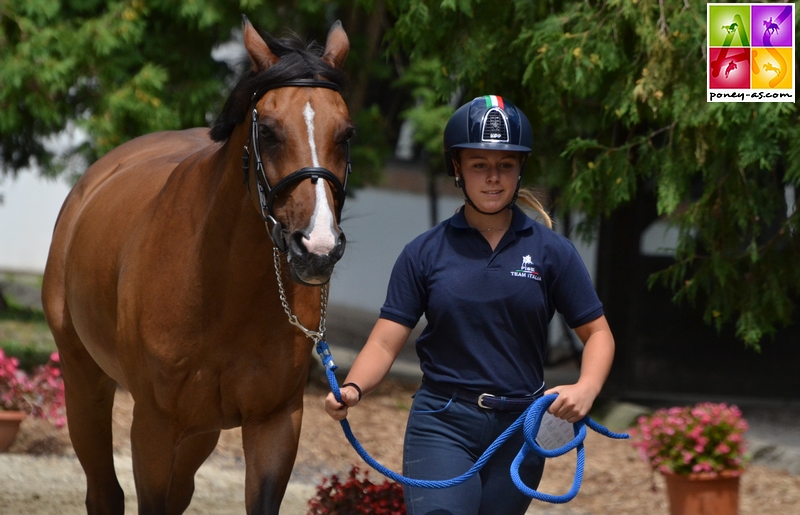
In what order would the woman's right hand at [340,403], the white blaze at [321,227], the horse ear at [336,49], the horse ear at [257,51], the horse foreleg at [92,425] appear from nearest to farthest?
the white blaze at [321,227], the woman's right hand at [340,403], the horse ear at [257,51], the horse ear at [336,49], the horse foreleg at [92,425]

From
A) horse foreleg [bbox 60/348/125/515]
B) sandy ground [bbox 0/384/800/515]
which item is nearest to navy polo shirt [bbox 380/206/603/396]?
horse foreleg [bbox 60/348/125/515]

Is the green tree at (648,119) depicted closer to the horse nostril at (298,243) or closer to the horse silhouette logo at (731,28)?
the horse silhouette logo at (731,28)

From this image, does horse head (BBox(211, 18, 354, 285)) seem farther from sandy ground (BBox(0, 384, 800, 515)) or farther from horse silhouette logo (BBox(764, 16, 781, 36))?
horse silhouette logo (BBox(764, 16, 781, 36))

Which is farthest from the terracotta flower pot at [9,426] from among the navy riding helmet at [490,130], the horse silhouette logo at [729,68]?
the horse silhouette logo at [729,68]

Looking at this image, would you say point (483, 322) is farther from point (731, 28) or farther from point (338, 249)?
point (731, 28)

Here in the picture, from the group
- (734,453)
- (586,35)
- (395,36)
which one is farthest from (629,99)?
(734,453)

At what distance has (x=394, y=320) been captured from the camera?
9.29 ft

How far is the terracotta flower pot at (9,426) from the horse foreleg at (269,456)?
3.13 metres

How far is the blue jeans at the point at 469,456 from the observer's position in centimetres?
270

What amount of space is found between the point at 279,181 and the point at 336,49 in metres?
0.67

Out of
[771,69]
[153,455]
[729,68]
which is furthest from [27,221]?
[153,455]

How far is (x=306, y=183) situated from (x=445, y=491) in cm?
90

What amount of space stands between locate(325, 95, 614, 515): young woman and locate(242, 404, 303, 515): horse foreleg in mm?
590

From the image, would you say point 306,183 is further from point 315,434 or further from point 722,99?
point 315,434
